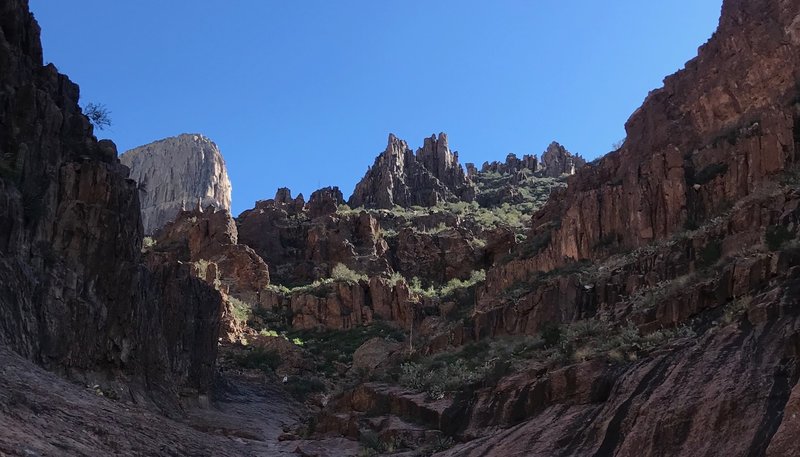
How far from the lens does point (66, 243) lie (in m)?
23.3

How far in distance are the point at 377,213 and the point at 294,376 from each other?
4117 cm

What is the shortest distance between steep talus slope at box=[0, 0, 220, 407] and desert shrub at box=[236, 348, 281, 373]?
12.4 metres

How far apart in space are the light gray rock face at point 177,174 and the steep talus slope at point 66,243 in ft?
373

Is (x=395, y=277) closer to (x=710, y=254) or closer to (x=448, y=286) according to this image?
(x=448, y=286)

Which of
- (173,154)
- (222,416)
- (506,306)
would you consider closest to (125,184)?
(222,416)

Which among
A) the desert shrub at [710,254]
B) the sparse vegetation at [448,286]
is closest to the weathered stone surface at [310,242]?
the sparse vegetation at [448,286]

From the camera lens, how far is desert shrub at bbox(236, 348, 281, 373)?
44.2m

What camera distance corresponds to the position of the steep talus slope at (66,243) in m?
20.2

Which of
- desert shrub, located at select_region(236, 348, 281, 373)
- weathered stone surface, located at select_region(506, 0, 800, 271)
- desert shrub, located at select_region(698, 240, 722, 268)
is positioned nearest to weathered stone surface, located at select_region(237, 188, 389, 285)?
desert shrub, located at select_region(236, 348, 281, 373)

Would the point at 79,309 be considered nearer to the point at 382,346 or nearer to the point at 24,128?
the point at 24,128

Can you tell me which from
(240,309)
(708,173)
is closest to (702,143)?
(708,173)

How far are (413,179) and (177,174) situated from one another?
2609 inches

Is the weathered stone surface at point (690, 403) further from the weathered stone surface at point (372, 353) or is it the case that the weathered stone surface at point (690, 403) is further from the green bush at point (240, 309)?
the green bush at point (240, 309)

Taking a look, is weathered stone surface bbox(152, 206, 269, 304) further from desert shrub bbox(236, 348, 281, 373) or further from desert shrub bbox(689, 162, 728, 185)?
desert shrub bbox(689, 162, 728, 185)
